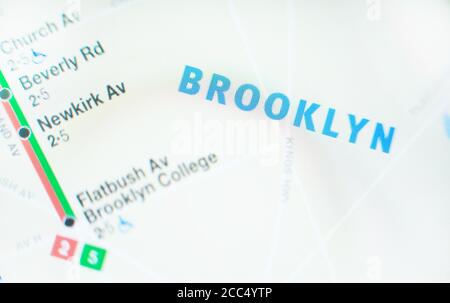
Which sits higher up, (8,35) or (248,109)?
(8,35)

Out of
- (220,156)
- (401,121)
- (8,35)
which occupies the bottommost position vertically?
(220,156)

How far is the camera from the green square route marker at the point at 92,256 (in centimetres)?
109

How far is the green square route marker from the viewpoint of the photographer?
3.59 feet

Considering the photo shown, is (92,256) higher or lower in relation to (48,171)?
lower

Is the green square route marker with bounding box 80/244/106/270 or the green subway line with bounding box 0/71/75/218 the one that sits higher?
the green subway line with bounding box 0/71/75/218

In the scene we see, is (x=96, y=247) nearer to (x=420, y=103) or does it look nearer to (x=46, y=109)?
(x=46, y=109)

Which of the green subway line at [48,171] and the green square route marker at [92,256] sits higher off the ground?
the green subway line at [48,171]

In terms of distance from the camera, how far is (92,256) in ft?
3.59

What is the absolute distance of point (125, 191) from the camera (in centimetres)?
110

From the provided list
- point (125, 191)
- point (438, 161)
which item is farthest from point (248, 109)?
point (438, 161)
